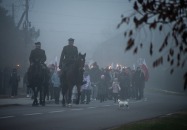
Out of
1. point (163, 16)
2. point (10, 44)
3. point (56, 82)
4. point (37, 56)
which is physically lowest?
point (163, 16)

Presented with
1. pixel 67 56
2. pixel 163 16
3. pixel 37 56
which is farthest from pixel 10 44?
pixel 163 16

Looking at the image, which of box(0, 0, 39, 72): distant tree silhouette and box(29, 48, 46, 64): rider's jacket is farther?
box(0, 0, 39, 72): distant tree silhouette

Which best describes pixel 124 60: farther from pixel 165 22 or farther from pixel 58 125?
pixel 165 22

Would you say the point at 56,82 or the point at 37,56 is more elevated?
the point at 37,56

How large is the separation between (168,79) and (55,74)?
31968 mm

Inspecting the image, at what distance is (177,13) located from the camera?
5129 mm

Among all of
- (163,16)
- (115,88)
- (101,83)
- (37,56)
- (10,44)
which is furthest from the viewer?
(10,44)

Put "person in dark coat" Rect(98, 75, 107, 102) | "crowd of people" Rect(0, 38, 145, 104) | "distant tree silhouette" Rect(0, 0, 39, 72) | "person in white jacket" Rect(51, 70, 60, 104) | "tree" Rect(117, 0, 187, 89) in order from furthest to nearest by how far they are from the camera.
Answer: "distant tree silhouette" Rect(0, 0, 39, 72), "person in dark coat" Rect(98, 75, 107, 102), "crowd of people" Rect(0, 38, 145, 104), "person in white jacket" Rect(51, 70, 60, 104), "tree" Rect(117, 0, 187, 89)

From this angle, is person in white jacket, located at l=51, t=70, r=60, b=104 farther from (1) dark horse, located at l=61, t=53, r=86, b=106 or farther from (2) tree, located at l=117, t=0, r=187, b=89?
(2) tree, located at l=117, t=0, r=187, b=89

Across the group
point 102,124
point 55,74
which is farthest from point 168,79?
point 102,124

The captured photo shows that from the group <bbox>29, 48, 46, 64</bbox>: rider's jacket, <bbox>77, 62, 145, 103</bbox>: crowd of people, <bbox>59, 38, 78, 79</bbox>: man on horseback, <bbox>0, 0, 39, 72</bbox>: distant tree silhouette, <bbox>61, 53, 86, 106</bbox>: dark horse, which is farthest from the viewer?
<bbox>0, 0, 39, 72</bbox>: distant tree silhouette

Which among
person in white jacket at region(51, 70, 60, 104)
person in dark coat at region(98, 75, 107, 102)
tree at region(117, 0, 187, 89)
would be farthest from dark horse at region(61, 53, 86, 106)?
tree at region(117, 0, 187, 89)

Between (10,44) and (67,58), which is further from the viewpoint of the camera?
(10,44)

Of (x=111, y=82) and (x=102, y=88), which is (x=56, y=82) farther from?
(x=111, y=82)
